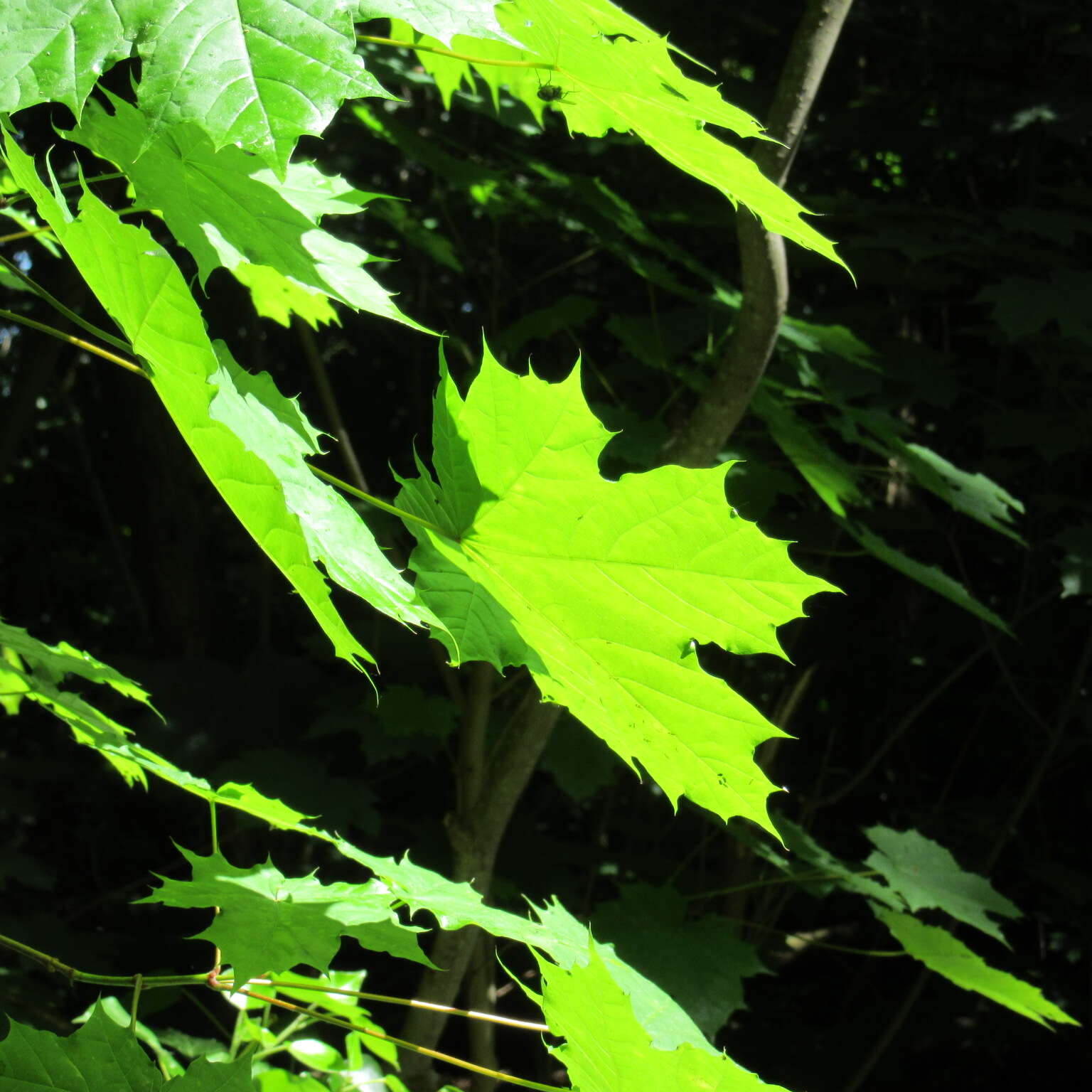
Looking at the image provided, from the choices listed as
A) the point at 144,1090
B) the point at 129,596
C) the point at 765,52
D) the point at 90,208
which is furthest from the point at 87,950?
the point at 765,52

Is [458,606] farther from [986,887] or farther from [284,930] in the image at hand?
[986,887]

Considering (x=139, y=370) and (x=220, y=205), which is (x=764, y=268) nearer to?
(x=220, y=205)

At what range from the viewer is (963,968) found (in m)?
1.66

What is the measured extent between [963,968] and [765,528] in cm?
91

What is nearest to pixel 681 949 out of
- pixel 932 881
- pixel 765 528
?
pixel 932 881

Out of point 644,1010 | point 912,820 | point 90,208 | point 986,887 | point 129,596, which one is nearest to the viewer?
point 90,208

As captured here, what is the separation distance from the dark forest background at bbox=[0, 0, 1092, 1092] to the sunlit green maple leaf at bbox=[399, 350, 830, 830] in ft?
4.38

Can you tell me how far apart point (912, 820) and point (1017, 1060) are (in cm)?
79

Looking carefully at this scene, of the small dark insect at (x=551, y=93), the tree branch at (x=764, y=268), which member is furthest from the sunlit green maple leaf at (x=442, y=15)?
the tree branch at (x=764, y=268)

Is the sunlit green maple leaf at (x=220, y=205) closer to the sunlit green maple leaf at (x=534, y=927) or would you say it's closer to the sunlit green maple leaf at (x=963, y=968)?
the sunlit green maple leaf at (x=534, y=927)

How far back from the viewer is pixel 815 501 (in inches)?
94.5

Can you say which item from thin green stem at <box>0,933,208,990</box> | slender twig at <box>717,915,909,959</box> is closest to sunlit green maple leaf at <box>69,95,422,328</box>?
thin green stem at <box>0,933,208,990</box>

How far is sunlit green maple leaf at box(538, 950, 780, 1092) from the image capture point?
1.81 ft

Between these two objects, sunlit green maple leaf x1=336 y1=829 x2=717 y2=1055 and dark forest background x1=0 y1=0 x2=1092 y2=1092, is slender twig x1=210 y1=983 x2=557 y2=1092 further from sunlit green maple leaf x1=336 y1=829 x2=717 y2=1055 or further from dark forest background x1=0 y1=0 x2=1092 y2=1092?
dark forest background x1=0 y1=0 x2=1092 y2=1092
